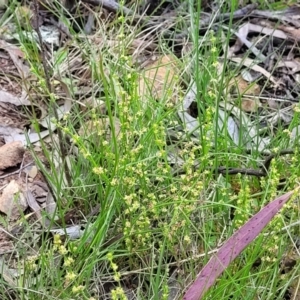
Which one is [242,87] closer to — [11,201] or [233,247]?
[11,201]

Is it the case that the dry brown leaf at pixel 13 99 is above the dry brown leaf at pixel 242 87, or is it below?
below

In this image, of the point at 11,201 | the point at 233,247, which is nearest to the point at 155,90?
the point at 11,201

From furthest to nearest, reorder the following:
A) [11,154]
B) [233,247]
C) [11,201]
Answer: [11,154]
[11,201]
[233,247]

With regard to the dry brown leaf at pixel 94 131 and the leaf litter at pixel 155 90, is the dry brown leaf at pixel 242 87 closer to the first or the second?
the leaf litter at pixel 155 90

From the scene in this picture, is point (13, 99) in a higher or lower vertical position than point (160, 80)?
lower

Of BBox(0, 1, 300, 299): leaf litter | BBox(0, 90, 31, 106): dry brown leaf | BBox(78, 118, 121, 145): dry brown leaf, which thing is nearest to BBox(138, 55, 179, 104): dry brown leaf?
BBox(0, 1, 300, 299): leaf litter

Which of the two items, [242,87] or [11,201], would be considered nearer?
[11,201]

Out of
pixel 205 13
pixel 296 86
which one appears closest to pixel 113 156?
pixel 296 86

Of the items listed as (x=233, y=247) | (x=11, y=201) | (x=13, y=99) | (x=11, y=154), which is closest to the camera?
(x=233, y=247)

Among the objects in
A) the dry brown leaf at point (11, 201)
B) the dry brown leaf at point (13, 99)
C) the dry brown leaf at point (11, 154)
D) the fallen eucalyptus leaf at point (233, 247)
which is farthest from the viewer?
the dry brown leaf at point (13, 99)

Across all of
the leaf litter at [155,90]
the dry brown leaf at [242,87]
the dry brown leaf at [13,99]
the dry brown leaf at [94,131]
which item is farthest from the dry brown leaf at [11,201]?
the dry brown leaf at [242,87]
